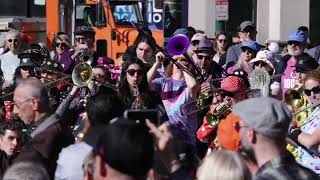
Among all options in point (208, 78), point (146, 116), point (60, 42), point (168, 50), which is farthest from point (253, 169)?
point (60, 42)

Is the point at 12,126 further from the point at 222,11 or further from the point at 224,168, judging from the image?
the point at 222,11

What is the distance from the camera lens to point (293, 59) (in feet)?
35.6

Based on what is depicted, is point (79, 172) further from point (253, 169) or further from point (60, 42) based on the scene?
point (60, 42)

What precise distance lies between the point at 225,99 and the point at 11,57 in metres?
4.88

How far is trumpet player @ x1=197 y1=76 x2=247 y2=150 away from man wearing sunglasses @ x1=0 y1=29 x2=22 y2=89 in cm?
407

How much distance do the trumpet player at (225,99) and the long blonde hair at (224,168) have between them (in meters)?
3.31

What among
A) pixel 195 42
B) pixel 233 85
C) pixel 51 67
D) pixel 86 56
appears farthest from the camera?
pixel 86 56

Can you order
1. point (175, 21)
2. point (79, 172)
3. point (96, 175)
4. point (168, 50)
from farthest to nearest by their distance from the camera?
1. point (175, 21)
2. point (168, 50)
3. point (79, 172)
4. point (96, 175)

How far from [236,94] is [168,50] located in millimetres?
1004

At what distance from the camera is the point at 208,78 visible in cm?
988

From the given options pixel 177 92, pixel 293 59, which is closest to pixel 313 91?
pixel 177 92

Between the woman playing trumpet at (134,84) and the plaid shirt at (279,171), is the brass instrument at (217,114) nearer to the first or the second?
the woman playing trumpet at (134,84)

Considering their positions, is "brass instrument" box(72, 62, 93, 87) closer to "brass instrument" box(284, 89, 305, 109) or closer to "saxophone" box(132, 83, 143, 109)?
"saxophone" box(132, 83, 143, 109)

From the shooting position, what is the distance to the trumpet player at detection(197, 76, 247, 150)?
8344mm
